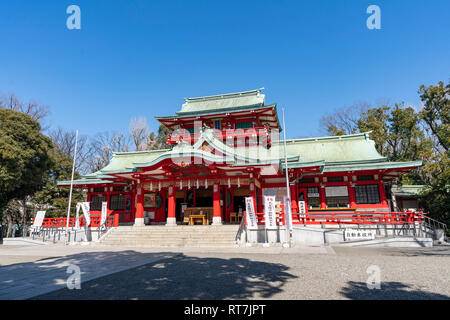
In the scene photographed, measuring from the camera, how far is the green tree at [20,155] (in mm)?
18547

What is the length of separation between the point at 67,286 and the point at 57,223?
17480mm

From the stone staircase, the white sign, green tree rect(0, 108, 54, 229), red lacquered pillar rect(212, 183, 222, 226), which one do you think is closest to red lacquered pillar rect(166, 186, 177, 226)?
the stone staircase

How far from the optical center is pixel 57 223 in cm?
2094

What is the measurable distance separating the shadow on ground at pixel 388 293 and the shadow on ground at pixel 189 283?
5.15 ft

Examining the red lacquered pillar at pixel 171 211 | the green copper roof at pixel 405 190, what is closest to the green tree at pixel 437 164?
the green copper roof at pixel 405 190

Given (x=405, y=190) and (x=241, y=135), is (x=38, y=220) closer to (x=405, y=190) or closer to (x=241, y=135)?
(x=241, y=135)

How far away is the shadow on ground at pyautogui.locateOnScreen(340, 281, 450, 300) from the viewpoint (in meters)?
5.26

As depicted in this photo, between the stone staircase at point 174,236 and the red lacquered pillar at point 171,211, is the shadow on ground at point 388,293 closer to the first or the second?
the stone staircase at point 174,236

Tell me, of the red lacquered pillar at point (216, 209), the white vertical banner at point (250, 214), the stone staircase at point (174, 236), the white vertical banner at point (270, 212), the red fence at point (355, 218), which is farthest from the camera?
the red lacquered pillar at point (216, 209)

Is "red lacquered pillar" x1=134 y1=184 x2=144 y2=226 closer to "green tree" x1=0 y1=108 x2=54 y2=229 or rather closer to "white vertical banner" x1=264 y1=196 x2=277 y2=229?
"green tree" x1=0 y1=108 x2=54 y2=229

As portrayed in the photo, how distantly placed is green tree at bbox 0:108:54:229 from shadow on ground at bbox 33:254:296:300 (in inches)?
638

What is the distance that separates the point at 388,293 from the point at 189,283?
14.9 ft
